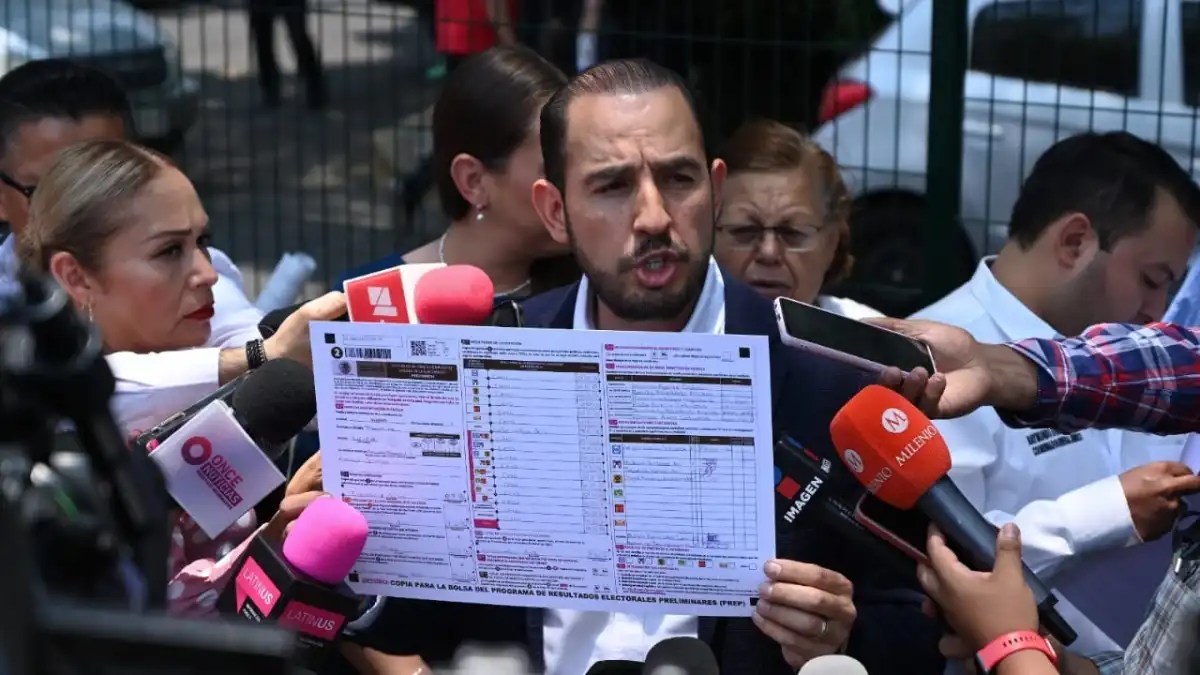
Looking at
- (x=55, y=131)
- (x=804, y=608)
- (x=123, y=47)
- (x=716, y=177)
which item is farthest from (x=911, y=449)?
(x=123, y=47)

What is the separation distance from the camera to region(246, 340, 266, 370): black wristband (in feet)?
10.7

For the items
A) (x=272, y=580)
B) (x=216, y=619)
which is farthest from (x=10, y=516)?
(x=272, y=580)

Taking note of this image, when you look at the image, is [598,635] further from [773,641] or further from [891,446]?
[891,446]

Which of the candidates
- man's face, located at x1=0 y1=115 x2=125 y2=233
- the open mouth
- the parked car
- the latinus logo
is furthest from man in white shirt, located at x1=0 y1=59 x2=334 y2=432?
the parked car

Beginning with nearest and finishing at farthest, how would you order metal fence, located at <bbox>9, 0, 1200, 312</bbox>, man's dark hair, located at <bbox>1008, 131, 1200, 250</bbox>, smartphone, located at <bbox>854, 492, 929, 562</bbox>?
smartphone, located at <bbox>854, 492, 929, 562</bbox> < man's dark hair, located at <bbox>1008, 131, 1200, 250</bbox> < metal fence, located at <bbox>9, 0, 1200, 312</bbox>

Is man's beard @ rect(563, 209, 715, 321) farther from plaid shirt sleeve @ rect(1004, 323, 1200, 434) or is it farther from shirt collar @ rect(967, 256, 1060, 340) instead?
shirt collar @ rect(967, 256, 1060, 340)

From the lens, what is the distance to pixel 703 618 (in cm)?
290

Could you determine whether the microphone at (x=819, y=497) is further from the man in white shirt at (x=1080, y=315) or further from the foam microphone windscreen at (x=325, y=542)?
the man in white shirt at (x=1080, y=315)

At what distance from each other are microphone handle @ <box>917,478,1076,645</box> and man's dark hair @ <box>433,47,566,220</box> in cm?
169

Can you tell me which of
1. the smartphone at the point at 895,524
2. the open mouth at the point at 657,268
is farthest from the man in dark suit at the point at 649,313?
the smartphone at the point at 895,524

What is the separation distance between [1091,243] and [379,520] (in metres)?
1.91

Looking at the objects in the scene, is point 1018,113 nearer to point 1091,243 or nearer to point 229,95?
point 1091,243

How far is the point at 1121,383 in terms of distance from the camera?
2.95m

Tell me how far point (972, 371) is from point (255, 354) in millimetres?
1289
